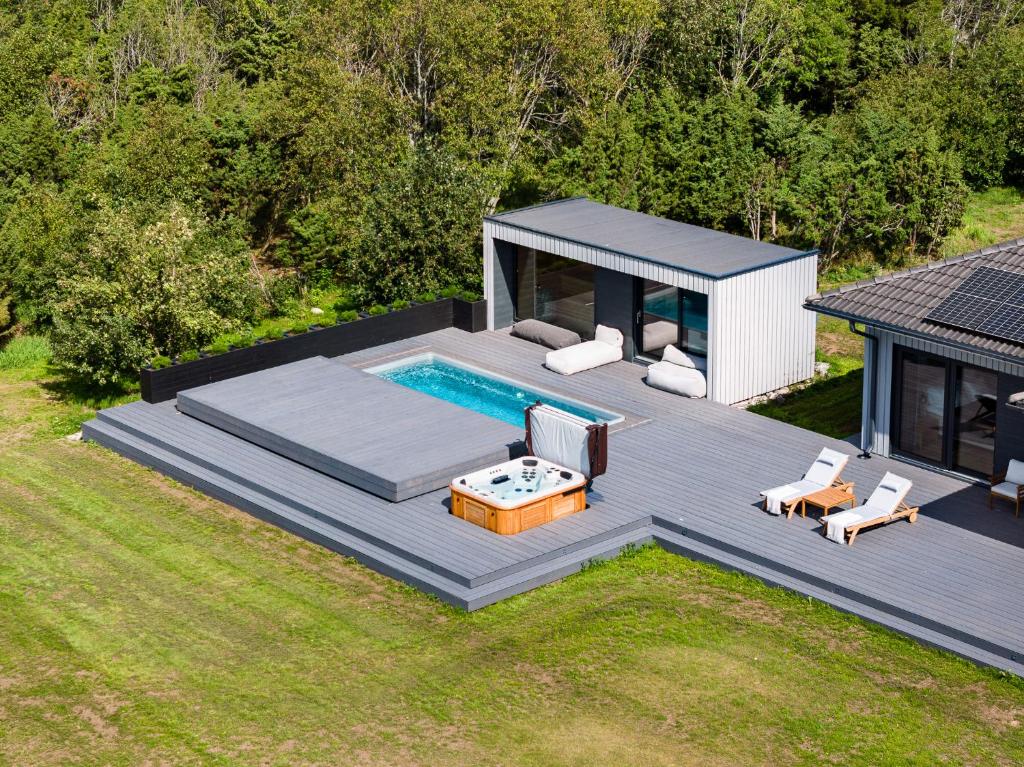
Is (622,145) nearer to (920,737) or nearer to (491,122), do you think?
(491,122)

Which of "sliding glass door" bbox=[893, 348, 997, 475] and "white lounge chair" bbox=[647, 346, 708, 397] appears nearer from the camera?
"sliding glass door" bbox=[893, 348, 997, 475]

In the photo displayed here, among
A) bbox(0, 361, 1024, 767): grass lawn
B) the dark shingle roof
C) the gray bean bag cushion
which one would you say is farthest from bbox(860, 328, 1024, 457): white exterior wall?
the gray bean bag cushion

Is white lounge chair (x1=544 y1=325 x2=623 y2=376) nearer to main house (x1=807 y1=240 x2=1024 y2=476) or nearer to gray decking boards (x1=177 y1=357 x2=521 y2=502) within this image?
gray decking boards (x1=177 y1=357 x2=521 y2=502)

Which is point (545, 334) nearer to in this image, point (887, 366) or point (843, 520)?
point (887, 366)

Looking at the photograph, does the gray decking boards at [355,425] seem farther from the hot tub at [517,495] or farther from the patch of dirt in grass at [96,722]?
the patch of dirt in grass at [96,722]

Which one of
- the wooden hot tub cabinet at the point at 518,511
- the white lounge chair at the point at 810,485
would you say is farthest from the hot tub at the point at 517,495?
the white lounge chair at the point at 810,485

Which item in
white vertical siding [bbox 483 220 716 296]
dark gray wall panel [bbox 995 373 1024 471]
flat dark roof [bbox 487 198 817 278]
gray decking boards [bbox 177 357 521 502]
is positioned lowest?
gray decking boards [bbox 177 357 521 502]

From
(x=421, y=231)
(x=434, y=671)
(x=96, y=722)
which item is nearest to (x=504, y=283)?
(x=421, y=231)
